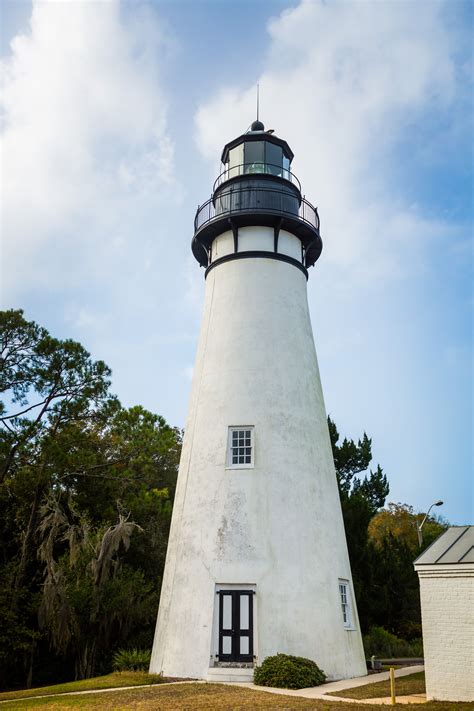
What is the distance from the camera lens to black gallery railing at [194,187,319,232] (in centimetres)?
1816

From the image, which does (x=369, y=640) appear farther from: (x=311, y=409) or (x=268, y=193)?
(x=268, y=193)

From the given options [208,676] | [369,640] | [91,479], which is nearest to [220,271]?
[91,479]

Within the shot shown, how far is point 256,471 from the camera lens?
1556cm

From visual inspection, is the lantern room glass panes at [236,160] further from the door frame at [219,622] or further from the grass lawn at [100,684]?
the grass lawn at [100,684]

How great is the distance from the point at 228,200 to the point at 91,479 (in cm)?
1069

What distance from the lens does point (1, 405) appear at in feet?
54.6

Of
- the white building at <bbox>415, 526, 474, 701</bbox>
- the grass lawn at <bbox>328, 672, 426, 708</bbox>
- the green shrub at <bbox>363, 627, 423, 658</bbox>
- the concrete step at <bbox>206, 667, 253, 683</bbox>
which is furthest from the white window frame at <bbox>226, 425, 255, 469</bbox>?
the green shrub at <bbox>363, 627, 423, 658</bbox>

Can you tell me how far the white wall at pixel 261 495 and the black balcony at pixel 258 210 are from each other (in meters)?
0.62

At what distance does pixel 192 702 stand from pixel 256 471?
5.94 metres

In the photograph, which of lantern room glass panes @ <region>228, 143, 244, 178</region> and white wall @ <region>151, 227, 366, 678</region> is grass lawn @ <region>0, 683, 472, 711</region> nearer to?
white wall @ <region>151, 227, 366, 678</region>

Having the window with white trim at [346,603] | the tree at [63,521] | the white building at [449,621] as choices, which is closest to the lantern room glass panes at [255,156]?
the tree at [63,521]

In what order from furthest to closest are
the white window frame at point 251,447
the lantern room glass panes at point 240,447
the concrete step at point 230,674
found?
the lantern room glass panes at point 240,447
the white window frame at point 251,447
the concrete step at point 230,674

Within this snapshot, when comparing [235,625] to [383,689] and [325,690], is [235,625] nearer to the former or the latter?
[325,690]

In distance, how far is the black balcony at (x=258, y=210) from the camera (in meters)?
18.0
